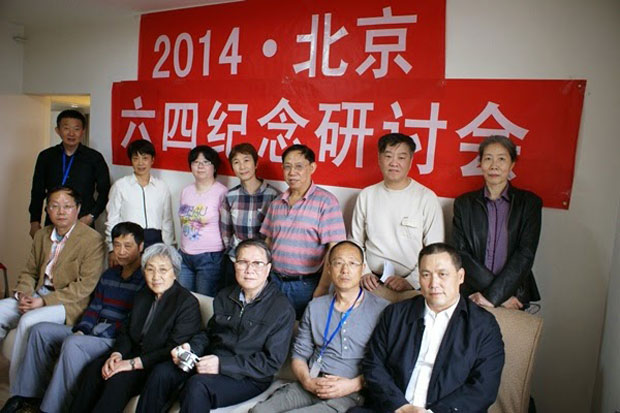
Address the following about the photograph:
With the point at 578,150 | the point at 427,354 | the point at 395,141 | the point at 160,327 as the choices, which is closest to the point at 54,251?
the point at 160,327

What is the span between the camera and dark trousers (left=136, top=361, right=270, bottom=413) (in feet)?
6.72

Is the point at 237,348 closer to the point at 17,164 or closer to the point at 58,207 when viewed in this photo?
the point at 58,207

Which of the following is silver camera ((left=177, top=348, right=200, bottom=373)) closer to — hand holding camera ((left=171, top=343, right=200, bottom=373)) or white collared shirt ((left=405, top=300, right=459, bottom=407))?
hand holding camera ((left=171, top=343, right=200, bottom=373))

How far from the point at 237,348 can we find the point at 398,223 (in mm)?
1011

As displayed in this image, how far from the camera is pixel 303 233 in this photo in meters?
2.65

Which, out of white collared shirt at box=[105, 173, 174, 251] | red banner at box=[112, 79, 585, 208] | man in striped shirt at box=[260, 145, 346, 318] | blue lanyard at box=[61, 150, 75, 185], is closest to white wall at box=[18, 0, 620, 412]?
red banner at box=[112, 79, 585, 208]

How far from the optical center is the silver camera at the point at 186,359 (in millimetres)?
2170

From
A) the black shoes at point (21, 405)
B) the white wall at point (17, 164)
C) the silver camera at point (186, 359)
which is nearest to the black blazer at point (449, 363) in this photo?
the silver camera at point (186, 359)

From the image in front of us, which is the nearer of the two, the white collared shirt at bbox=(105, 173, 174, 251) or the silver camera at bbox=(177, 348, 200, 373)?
the silver camera at bbox=(177, 348, 200, 373)

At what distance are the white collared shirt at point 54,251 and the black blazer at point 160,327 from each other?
31.9 inches

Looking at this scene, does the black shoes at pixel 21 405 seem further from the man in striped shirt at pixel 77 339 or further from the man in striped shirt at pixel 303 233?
the man in striped shirt at pixel 303 233

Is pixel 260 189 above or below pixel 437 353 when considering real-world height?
above

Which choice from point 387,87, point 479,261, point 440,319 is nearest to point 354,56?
point 387,87

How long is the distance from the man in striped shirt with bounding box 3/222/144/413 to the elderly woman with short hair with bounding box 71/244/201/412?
4.2 inches
